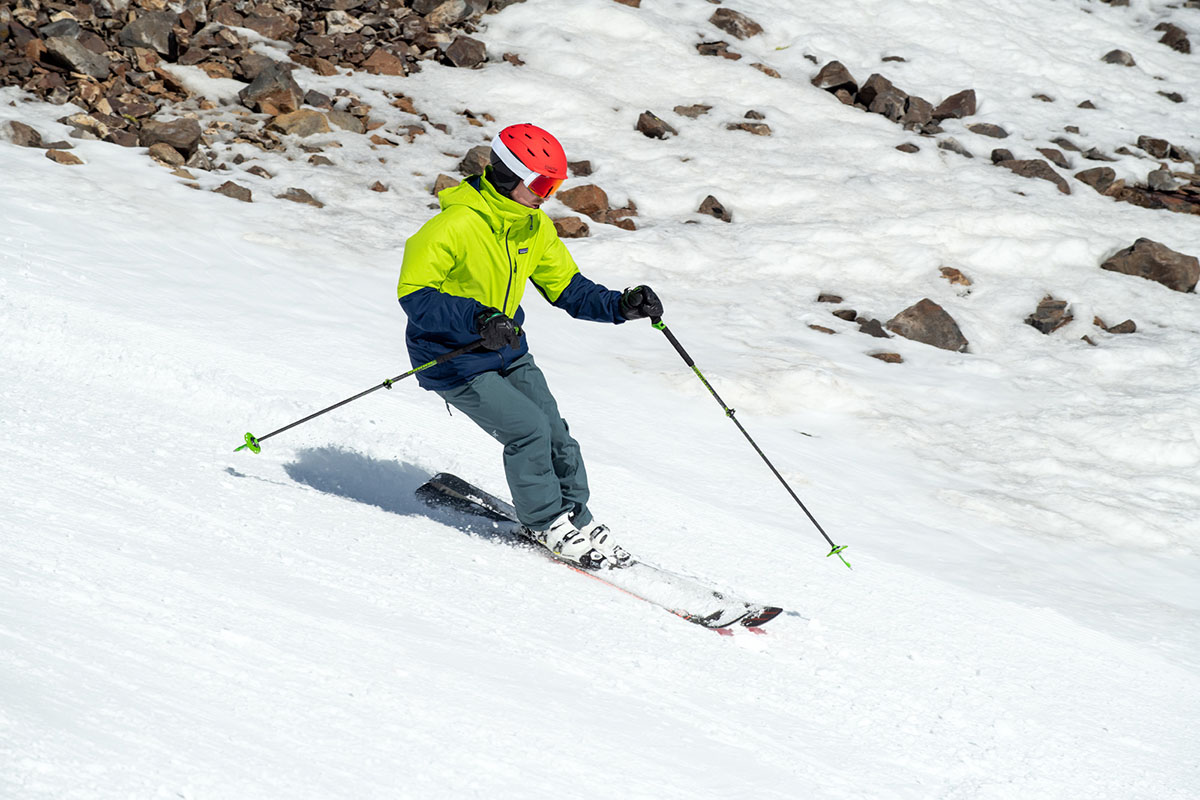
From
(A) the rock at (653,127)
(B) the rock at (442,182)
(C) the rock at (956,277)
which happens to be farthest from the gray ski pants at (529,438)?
(A) the rock at (653,127)

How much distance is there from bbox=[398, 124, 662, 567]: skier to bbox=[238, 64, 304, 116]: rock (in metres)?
8.34

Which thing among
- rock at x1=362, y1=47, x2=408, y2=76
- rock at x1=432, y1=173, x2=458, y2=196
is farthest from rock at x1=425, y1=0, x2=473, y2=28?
rock at x1=432, y1=173, x2=458, y2=196

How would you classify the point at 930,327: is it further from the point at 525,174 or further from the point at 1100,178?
the point at 525,174

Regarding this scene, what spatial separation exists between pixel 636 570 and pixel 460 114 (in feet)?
Result: 31.8

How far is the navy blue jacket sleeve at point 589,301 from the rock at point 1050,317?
293 inches

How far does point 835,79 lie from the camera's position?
15.2 m

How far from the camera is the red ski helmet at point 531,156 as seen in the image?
4.43m

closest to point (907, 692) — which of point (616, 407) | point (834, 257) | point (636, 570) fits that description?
point (636, 570)

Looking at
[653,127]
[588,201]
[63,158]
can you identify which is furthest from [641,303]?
[653,127]

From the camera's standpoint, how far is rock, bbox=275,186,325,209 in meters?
10.4

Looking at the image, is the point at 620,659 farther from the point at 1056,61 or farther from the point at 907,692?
the point at 1056,61

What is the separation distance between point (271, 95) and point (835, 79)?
27.4ft

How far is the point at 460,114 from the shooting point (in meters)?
13.1

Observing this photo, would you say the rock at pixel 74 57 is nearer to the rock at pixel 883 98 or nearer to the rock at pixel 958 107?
the rock at pixel 883 98
